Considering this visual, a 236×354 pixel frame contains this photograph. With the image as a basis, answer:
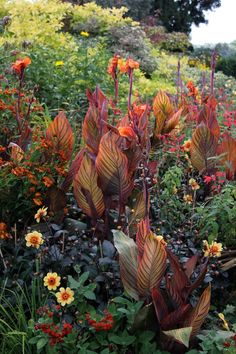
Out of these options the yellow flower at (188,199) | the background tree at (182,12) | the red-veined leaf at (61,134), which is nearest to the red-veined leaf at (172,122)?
the yellow flower at (188,199)

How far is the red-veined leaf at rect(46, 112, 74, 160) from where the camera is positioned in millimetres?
2785

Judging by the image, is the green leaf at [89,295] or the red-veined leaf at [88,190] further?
the red-veined leaf at [88,190]

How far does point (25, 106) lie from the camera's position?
3.62 m

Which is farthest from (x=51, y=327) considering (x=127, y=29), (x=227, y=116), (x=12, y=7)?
(x=127, y=29)

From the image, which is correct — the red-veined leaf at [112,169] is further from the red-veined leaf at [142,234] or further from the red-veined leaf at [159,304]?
the red-veined leaf at [159,304]

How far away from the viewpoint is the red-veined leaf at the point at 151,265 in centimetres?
206

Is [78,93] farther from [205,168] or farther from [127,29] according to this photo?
[127,29]

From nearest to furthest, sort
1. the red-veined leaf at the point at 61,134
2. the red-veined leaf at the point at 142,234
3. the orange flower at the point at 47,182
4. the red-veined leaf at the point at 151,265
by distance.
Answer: the red-veined leaf at the point at 151,265
the red-veined leaf at the point at 142,234
the orange flower at the point at 47,182
the red-veined leaf at the point at 61,134

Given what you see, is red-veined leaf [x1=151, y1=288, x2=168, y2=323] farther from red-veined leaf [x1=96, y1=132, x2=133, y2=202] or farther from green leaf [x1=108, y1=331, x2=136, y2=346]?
red-veined leaf [x1=96, y1=132, x2=133, y2=202]

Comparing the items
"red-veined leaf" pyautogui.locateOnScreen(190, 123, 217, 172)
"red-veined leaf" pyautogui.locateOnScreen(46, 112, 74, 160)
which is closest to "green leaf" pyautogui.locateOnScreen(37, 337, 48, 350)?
"red-veined leaf" pyautogui.locateOnScreen(46, 112, 74, 160)

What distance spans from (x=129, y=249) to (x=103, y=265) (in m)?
0.18

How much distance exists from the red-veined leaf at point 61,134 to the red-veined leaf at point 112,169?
0.97ft

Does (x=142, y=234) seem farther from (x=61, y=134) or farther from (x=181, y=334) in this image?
(x=61, y=134)

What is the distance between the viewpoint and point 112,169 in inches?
98.8
